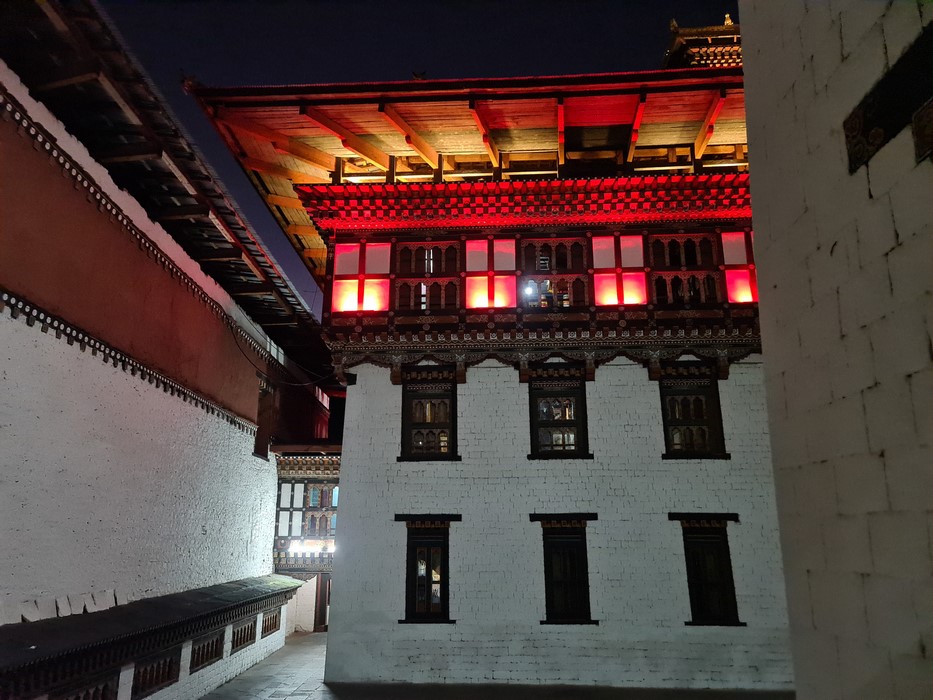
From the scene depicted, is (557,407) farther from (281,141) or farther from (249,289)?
(281,141)

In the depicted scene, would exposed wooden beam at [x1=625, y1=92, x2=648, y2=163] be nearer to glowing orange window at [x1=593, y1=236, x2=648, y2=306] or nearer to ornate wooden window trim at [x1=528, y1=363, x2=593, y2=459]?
glowing orange window at [x1=593, y1=236, x2=648, y2=306]

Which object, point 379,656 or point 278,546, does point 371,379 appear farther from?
point 278,546

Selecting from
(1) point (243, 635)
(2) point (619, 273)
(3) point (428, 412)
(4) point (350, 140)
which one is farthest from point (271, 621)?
(2) point (619, 273)

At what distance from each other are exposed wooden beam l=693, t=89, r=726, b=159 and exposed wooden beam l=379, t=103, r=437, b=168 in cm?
641

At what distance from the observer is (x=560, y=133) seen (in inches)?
569

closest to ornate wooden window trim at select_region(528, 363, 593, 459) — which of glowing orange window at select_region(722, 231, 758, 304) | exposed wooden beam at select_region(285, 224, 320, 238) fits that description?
glowing orange window at select_region(722, 231, 758, 304)

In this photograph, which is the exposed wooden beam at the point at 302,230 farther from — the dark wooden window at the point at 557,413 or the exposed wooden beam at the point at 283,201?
the dark wooden window at the point at 557,413

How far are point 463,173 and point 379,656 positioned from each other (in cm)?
1149

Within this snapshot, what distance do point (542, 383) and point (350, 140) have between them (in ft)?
23.8

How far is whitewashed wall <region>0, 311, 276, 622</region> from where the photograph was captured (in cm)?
820

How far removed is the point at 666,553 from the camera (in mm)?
12797

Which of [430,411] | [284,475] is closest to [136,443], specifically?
[430,411]

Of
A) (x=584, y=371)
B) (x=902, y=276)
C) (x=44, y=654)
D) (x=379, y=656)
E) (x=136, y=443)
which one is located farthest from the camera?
(x=584, y=371)

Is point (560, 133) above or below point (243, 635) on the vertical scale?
above
